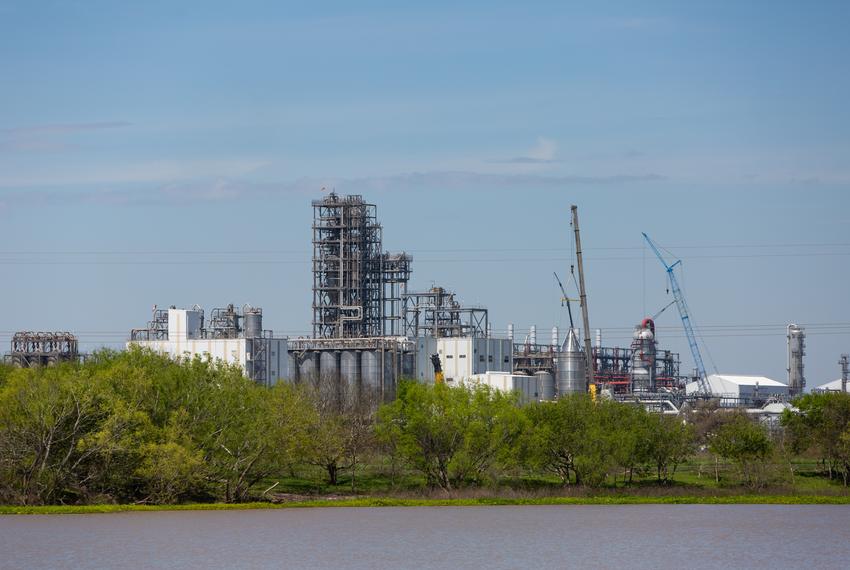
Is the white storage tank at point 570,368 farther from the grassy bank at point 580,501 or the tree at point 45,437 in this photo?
the tree at point 45,437

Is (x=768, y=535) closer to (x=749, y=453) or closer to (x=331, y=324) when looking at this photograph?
(x=749, y=453)

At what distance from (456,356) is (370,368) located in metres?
8.40

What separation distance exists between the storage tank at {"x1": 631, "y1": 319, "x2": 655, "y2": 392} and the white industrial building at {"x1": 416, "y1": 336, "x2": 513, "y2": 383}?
26175 millimetres

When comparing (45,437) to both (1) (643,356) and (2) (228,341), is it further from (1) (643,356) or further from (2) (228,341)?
(1) (643,356)

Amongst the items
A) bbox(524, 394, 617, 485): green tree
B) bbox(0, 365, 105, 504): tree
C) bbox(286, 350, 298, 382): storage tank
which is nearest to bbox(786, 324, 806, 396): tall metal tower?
bbox(286, 350, 298, 382): storage tank

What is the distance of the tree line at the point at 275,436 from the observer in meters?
67.4

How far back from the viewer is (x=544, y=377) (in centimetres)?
13188

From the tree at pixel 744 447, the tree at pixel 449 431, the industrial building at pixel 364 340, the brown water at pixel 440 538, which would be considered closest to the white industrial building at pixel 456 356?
the industrial building at pixel 364 340

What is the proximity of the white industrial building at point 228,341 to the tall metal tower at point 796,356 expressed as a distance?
70.2 metres

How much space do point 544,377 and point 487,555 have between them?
84455mm

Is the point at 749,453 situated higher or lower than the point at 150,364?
lower

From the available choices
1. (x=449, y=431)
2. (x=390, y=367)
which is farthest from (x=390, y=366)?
(x=449, y=431)

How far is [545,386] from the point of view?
131 m

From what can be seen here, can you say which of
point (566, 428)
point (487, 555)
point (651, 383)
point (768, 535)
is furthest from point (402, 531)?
point (651, 383)
